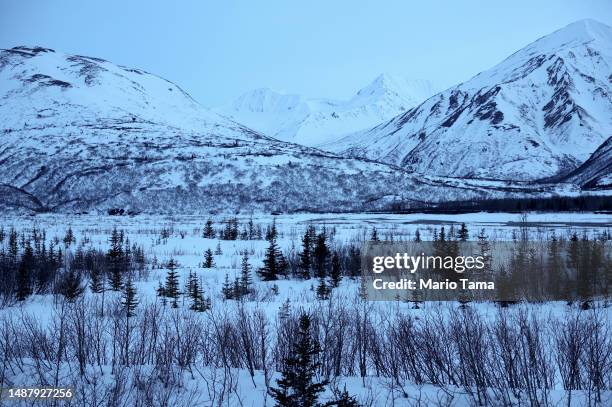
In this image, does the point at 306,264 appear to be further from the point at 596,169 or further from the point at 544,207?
the point at 596,169

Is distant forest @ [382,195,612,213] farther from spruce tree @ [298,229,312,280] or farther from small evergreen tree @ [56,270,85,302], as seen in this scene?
small evergreen tree @ [56,270,85,302]

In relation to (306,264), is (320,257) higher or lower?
higher

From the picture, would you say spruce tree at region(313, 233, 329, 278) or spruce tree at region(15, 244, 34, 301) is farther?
spruce tree at region(313, 233, 329, 278)

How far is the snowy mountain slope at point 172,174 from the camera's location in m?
91.2

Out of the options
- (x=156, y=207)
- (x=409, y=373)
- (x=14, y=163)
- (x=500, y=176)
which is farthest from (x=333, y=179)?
(x=500, y=176)

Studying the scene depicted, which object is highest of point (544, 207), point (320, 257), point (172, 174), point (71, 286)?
point (172, 174)

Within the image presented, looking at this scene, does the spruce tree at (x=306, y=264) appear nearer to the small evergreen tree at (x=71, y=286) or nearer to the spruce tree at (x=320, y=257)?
the spruce tree at (x=320, y=257)

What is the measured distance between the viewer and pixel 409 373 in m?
10.2

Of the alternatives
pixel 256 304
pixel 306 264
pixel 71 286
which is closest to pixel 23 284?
pixel 71 286

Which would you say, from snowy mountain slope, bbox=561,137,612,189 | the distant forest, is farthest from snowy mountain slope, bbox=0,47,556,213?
snowy mountain slope, bbox=561,137,612,189

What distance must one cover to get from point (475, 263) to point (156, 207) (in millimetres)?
A: 73990

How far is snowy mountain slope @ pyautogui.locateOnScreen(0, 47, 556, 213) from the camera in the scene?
91.2m

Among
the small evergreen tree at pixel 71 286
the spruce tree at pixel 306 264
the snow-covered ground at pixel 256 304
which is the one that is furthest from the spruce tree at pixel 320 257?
the small evergreen tree at pixel 71 286

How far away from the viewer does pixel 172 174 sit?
326ft
